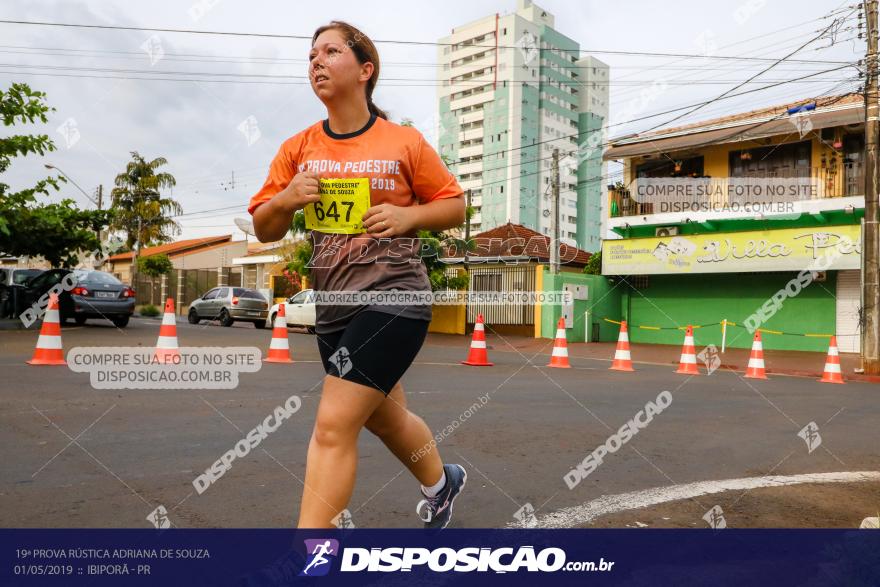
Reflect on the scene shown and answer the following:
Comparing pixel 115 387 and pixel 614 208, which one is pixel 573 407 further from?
pixel 614 208

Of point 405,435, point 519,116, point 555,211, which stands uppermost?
point 519,116

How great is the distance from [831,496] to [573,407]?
3.22 metres

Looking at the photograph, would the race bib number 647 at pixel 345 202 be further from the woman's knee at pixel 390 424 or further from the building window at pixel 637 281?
the building window at pixel 637 281

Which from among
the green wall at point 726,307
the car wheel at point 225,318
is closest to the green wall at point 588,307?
the green wall at point 726,307

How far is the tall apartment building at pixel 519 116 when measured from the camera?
248 feet

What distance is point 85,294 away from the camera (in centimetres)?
1553

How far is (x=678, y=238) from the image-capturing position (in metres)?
23.1

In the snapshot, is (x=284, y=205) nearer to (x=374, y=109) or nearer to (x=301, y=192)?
(x=301, y=192)

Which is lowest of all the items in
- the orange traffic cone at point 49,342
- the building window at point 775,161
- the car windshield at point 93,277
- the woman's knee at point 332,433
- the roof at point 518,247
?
the orange traffic cone at point 49,342

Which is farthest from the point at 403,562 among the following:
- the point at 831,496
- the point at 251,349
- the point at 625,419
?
the point at 251,349

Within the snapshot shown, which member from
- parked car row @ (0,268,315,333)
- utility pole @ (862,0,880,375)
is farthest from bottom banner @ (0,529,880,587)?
utility pole @ (862,0,880,375)

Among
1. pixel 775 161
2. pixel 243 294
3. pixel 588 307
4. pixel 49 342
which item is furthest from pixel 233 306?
pixel 775 161

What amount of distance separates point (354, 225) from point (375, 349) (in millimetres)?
410

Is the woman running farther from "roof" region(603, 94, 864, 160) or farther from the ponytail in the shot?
"roof" region(603, 94, 864, 160)
